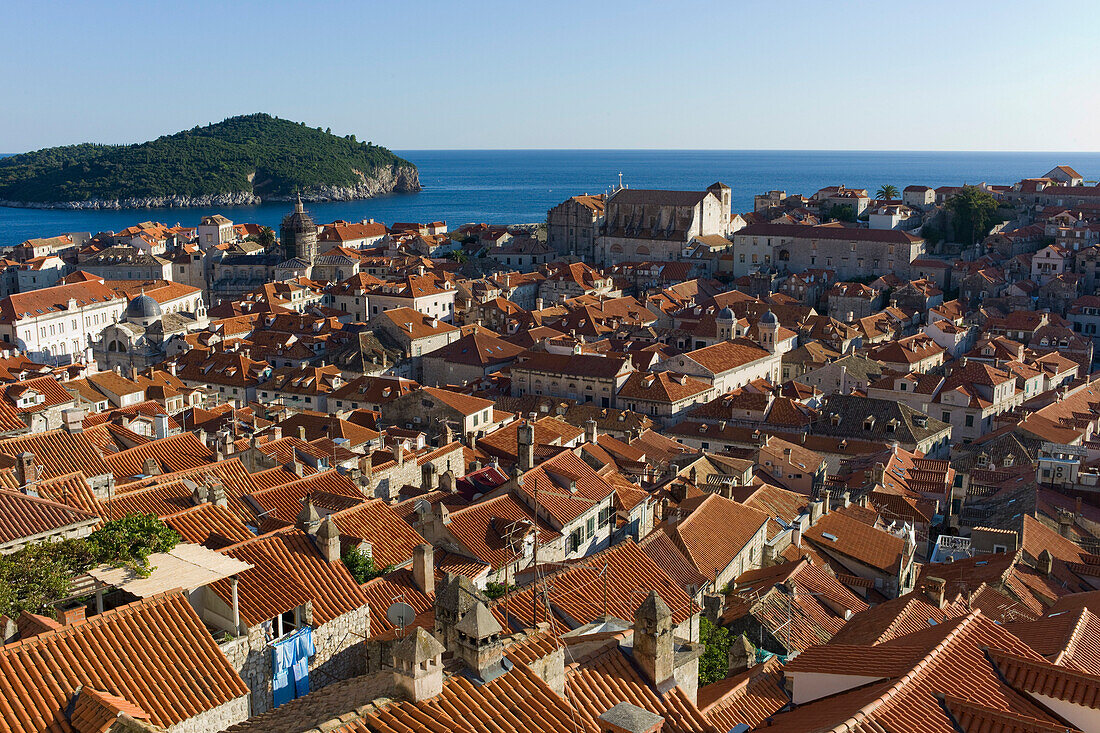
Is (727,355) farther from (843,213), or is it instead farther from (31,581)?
(843,213)

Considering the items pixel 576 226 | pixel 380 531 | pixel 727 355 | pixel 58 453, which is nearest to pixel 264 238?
pixel 576 226

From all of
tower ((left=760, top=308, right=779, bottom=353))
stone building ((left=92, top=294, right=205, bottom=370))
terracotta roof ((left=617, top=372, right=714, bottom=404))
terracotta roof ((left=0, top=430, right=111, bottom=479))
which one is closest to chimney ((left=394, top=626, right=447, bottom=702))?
terracotta roof ((left=0, top=430, right=111, bottom=479))

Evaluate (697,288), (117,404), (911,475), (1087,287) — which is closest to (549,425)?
(911,475)

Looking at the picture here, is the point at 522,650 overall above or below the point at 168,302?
above

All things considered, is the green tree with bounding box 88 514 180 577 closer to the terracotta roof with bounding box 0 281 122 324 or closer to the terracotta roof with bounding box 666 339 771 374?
the terracotta roof with bounding box 666 339 771 374

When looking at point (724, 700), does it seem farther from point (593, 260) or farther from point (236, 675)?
point (593, 260)

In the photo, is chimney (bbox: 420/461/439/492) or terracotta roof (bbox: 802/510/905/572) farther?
chimney (bbox: 420/461/439/492)
